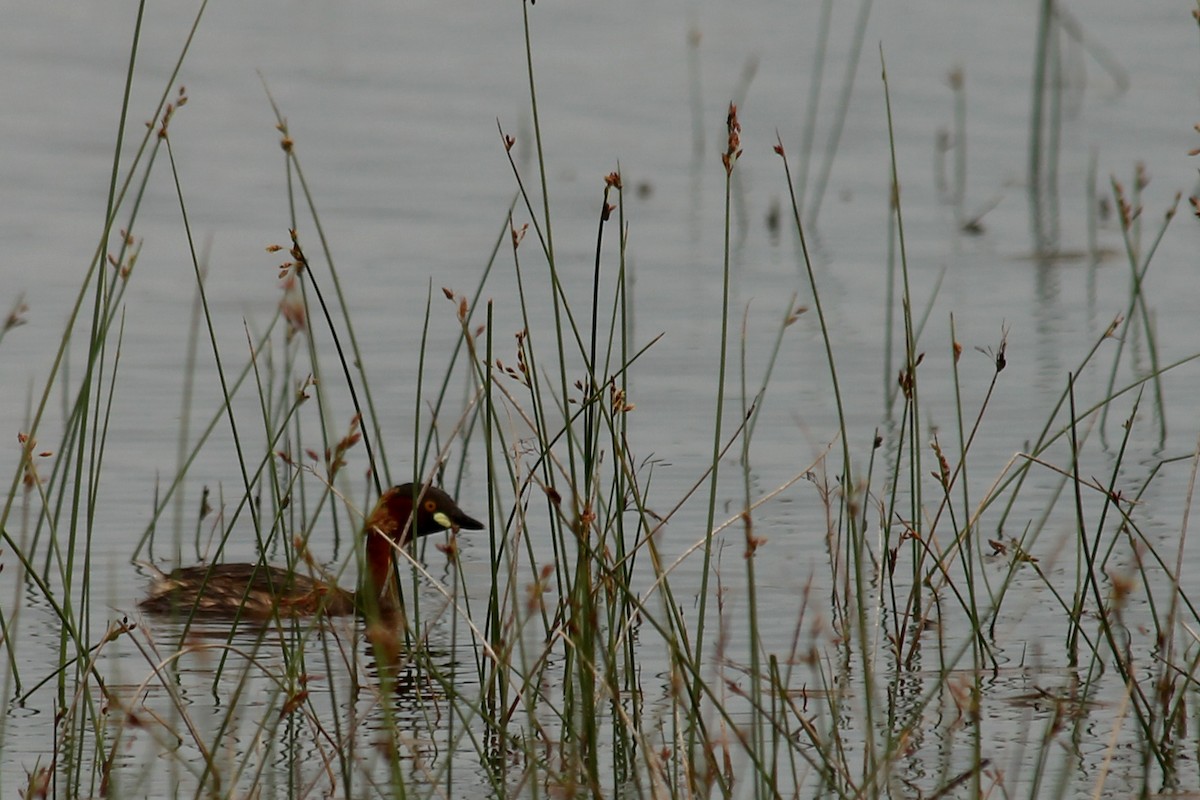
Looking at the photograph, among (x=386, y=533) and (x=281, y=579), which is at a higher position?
(x=386, y=533)

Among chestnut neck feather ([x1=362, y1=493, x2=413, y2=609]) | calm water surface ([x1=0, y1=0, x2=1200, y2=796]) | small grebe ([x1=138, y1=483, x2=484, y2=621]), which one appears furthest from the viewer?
calm water surface ([x1=0, y1=0, x2=1200, y2=796])

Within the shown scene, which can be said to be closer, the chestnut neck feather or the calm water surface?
the chestnut neck feather

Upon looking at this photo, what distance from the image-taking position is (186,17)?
17.3 meters

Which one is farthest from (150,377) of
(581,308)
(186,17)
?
(186,17)

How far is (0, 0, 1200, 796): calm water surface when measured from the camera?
808 cm

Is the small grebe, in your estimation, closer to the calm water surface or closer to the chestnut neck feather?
the chestnut neck feather

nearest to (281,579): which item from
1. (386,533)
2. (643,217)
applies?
(386,533)

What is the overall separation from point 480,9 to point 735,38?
2.18 meters

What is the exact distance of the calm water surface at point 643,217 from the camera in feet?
26.5

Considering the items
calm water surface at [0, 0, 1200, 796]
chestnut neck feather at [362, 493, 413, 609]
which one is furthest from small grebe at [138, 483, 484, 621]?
calm water surface at [0, 0, 1200, 796]

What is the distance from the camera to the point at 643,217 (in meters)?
12.8

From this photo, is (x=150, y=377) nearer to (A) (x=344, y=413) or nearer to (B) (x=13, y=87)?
(A) (x=344, y=413)

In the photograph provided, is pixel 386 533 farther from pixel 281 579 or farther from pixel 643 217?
pixel 643 217

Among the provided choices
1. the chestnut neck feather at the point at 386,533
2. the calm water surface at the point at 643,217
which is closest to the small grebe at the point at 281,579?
the chestnut neck feather at the point at 386,533
